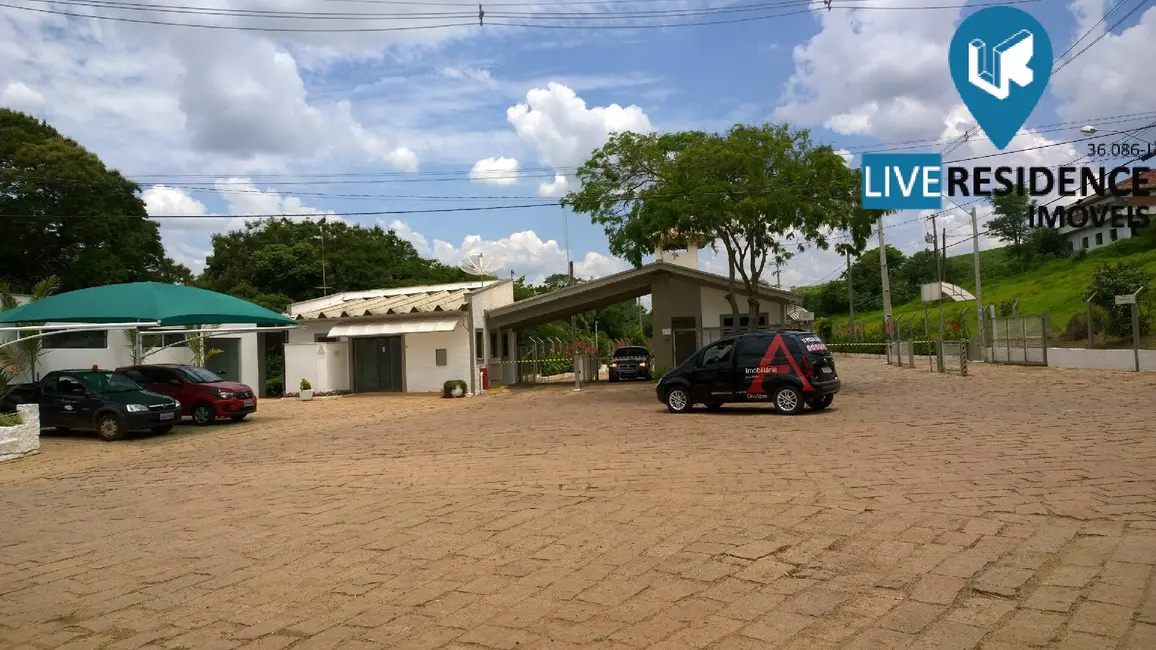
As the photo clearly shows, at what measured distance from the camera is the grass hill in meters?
34.8

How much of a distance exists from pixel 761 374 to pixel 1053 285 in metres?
32.4

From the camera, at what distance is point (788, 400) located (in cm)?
1680

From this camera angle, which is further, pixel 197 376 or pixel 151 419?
pixel 197 376

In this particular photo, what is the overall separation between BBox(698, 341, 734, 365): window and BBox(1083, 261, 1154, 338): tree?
1400 centimetres

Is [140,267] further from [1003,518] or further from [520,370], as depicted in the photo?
[1003,518]

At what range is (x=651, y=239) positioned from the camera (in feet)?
78.6

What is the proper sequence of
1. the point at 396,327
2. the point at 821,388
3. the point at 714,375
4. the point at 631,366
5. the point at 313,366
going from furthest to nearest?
the point at 631,366 < the point at 313,366 < the point at 396,327 < the point at 714,375 < the point at 821,388

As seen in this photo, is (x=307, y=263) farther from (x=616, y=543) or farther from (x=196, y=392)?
(x=616, y=543)

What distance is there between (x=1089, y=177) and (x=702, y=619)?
18738 millimetres

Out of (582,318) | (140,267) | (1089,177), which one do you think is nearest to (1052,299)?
(1089,177)

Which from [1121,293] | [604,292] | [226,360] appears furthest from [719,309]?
[226,360]

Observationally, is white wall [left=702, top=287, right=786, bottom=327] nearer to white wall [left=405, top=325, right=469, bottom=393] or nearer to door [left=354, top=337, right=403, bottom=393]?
white wall [left=405, top=325, right=469, bottom=393]

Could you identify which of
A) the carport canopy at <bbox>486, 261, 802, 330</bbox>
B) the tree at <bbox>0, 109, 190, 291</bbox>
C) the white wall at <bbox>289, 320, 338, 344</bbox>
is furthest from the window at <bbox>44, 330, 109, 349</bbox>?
the tree at <bbox>0, 109, 190, 291</bbox>

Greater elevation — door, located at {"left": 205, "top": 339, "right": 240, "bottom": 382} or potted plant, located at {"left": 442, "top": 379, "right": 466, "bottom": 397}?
door, located at {"left": 205, "top": 339, "right": 240, "bottom": 382}
